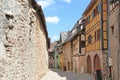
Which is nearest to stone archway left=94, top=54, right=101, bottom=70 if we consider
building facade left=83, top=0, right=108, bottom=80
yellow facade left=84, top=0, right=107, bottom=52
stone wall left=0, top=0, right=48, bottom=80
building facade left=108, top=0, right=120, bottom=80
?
building facade left=83, top=0, right=108, bottom=80

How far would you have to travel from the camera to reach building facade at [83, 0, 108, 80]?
85.7ft

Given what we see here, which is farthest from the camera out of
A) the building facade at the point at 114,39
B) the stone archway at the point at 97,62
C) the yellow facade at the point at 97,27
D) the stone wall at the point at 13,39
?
the stone archway at the point at 97,62

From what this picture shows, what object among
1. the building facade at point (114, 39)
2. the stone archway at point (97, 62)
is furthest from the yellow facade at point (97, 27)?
the building facade at point (114, 39)

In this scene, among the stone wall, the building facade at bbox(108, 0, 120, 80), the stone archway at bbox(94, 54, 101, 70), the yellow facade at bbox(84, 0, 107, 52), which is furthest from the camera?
the stone archway at bbox(94, 54, 101, 70)

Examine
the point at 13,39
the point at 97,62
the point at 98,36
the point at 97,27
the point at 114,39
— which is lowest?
the point at 97,62

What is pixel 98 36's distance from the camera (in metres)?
27.8

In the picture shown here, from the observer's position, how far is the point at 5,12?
25.3 ft

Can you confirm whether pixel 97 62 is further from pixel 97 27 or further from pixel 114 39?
pixel 114 39

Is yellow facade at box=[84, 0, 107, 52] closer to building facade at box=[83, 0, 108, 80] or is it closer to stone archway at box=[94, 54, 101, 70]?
building facade at box=[83, 0, 108, 80]

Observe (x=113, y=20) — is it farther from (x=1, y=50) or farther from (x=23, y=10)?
(x=1, y=50)

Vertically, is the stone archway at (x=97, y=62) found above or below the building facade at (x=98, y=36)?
below

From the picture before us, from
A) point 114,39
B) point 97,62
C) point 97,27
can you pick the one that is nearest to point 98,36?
point 97,27

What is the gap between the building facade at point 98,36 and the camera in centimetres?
2612

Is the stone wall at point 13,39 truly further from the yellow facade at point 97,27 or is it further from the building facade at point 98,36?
the yellow facade at point 97,27
